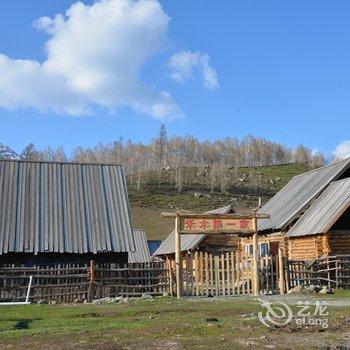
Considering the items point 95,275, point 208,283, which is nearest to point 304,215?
point 208,283

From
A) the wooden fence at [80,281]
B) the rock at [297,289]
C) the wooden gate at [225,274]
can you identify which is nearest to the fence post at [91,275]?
the wooden fence at [80,281]

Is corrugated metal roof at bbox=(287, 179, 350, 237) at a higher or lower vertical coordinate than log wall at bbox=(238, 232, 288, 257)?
higher

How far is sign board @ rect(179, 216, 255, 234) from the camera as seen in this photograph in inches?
918

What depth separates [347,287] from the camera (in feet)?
82.7

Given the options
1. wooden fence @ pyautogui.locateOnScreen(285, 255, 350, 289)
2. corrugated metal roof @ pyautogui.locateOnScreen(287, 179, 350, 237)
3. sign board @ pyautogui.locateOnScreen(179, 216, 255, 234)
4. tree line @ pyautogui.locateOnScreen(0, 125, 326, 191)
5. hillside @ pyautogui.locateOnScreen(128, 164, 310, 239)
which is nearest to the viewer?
sign board @ pyautogui.locateOnScreen(179, 216, 255, 234)

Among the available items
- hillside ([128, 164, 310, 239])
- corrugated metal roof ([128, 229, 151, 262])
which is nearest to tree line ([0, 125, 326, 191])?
hillside ([128, 164, 310, 239])

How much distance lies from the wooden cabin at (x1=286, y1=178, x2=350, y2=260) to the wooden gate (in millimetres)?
5695

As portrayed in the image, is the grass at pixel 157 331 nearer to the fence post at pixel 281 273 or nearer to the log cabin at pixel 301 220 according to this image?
the fence post at pixel 281 273

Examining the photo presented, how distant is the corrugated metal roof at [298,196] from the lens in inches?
1327

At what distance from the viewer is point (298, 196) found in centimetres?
3669

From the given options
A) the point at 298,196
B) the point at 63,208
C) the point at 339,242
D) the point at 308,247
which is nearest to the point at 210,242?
the point at 298,196

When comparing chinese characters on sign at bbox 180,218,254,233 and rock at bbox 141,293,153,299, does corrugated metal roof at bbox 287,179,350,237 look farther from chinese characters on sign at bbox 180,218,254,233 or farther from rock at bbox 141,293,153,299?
rock at bbox 141,293,153,299

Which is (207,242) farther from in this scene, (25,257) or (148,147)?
(148,147)

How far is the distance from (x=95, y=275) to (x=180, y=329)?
38.2 feet
